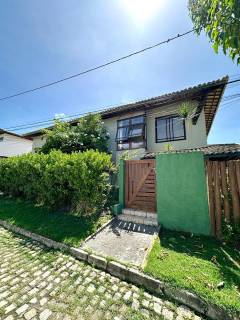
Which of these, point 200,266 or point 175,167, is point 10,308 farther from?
point 175,167

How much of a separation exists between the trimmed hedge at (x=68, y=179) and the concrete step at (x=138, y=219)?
1.13 meters

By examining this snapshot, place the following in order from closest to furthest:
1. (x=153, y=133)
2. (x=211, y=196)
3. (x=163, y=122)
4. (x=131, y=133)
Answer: (x=211, y=196), (x=163, y=122), (x=153, y=133), (x=131, y=133)

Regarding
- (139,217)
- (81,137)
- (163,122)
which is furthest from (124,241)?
(81,137)

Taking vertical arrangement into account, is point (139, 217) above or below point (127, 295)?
above

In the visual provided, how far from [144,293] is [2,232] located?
525cm

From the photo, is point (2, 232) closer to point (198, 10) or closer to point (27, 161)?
point (27, 161)

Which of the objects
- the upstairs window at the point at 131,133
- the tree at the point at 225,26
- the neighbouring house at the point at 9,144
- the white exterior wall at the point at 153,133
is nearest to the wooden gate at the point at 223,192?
the tree at the point at 225,26

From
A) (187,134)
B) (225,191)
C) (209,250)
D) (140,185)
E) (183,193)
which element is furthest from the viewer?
(187,134)

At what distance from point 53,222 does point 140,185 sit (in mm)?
3489

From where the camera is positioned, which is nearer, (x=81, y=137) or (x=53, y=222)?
(x=53, y=222)

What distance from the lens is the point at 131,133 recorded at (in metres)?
11.1

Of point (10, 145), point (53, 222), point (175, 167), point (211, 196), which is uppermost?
point (10, 145)

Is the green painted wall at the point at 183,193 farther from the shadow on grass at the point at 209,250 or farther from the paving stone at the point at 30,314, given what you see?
the paving stone at the point at 30,314

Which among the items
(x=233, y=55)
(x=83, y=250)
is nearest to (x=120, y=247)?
(x=83, y=250)
